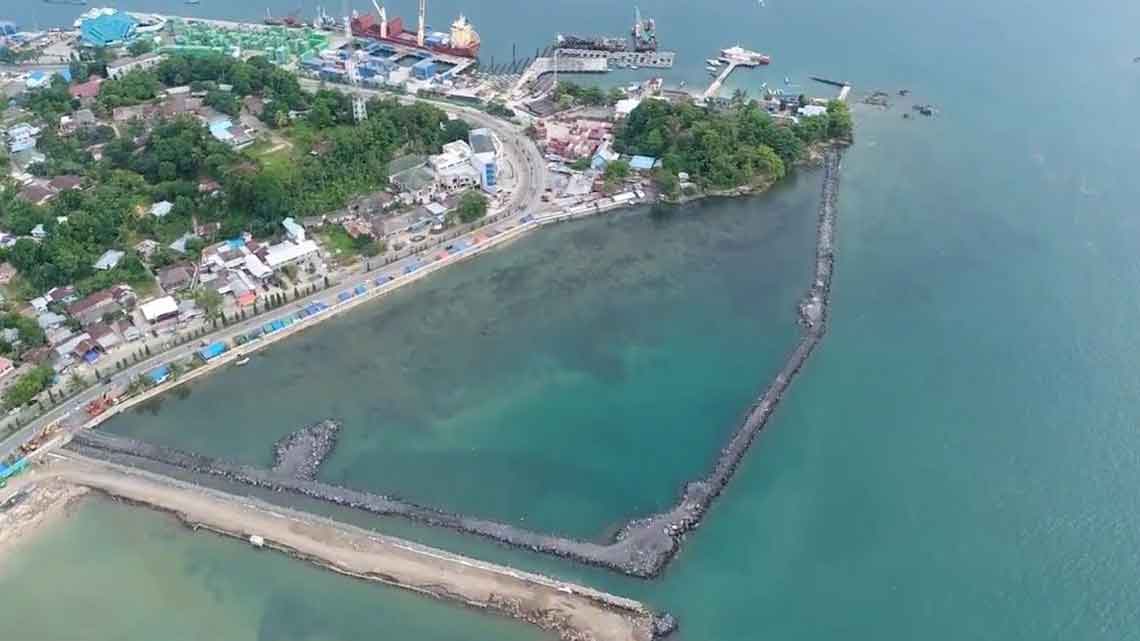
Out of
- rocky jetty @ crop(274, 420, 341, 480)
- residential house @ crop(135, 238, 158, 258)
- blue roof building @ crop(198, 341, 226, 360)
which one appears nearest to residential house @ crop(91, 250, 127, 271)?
residential house @ crop(135, 238, 158, 258)

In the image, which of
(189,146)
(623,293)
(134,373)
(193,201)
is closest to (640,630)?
(623,293)

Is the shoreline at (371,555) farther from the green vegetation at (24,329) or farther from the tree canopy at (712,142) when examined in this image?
the tree canopy at (712,142)

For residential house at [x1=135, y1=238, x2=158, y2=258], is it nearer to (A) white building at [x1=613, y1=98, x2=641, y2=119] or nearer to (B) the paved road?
(B) the paved road

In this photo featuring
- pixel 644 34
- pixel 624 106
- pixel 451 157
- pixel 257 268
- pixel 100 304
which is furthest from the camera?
pixel 644 34

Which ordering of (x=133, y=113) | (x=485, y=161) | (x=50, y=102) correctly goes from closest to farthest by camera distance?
(x=485, y=161)
(x=133, y=113)
(x=50, y=102)

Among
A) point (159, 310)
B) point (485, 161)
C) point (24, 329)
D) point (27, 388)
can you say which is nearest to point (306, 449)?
point (159, 310)

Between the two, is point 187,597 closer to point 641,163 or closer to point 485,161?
point 485,161

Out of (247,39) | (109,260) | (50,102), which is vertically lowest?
(109,260)
